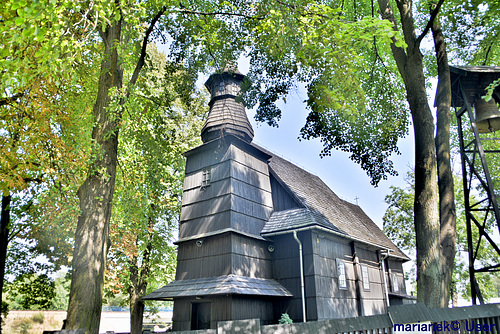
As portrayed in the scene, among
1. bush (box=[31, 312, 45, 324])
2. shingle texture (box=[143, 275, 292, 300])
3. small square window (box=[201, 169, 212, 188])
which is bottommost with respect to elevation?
bush (box=[31, 312, 45, 324])

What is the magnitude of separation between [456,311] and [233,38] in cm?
846

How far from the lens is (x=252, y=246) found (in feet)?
48.2

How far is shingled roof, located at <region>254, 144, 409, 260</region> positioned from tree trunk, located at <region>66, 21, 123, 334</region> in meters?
8.93

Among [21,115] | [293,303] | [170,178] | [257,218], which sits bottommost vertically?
[293,303]

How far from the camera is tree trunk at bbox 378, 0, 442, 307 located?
6.94 m

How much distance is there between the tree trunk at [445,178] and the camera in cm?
729

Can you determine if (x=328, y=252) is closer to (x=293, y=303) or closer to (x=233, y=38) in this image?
(x=293, y=303)

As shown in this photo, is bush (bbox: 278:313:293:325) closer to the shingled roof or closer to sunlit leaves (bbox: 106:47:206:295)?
the shingled roof

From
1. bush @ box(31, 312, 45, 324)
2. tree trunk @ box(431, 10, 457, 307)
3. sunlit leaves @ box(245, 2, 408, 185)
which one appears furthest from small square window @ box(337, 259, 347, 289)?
bush @ box(31, 312, 45, 324)

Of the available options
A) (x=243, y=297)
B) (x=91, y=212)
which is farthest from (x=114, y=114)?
(x=243, y=297)

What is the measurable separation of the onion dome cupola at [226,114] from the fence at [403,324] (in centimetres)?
1231

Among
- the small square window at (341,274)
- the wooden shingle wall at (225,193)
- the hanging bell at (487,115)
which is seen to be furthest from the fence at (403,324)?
the small square window at (341,274)

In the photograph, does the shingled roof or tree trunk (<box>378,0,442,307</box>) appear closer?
tree trunk (<box>378,0,442,307</box>)

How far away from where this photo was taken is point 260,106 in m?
9.73
